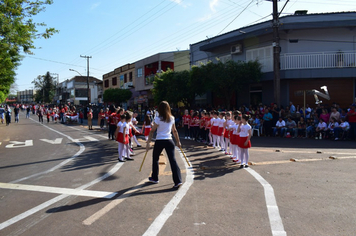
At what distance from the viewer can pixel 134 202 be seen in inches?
219

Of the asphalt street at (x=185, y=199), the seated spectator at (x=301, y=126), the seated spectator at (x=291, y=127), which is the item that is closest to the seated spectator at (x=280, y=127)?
the seated spectator at (x=291, y=127)

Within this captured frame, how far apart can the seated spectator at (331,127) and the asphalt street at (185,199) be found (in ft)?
22.1

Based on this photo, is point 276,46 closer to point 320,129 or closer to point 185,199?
point 320,129

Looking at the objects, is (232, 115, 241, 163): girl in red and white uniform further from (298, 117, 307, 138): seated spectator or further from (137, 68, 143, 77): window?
(137, 68, 143, 77): window

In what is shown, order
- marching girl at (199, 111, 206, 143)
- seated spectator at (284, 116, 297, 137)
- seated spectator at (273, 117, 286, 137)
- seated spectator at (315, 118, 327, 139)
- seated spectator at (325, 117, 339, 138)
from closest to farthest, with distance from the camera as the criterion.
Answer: marching girl at (199, 111, 206, 143) < seated spectator at (325, 117, 339, 138) < seated spectator at (315, 118, 327, 139) < seated spectator at (284, 116, 297, 137) < seated spectator at (273, 117, 286, 137)

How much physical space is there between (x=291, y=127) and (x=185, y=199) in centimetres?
1364

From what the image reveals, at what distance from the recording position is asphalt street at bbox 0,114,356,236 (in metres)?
4.43

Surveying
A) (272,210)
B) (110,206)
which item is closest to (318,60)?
(272,210)

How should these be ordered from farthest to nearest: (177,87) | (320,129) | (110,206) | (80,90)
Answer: (80,90)
(177,87)
(320,129)
(110,206)

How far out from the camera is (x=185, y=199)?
5715 mm

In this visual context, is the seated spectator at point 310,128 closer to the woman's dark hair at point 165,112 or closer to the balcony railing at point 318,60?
the balcony railing at point 318,60

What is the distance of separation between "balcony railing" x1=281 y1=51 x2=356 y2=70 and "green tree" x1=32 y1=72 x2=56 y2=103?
305 feet

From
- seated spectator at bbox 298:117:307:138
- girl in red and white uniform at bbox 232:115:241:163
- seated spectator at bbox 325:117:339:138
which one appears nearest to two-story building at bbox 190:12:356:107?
seated spectator at bbox 298:117:307:138

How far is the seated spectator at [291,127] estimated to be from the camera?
57.7ft
